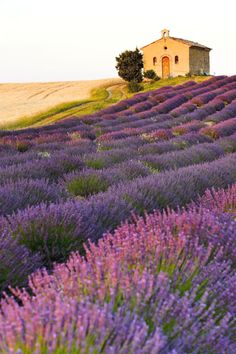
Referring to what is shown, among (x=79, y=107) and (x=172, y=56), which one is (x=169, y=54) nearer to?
(x=172, y=56)

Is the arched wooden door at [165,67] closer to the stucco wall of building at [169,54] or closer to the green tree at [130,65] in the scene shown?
the stucco wall of building at [169,54]

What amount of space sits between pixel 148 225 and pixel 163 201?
2.25m

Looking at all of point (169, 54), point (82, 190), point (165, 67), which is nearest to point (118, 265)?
point (82, 190)

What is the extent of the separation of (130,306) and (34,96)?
1638 inches

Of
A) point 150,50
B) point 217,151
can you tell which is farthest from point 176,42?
point 217,151

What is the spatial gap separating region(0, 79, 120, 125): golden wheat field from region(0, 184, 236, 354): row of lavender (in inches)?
1114

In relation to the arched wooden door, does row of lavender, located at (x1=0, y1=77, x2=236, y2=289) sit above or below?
below

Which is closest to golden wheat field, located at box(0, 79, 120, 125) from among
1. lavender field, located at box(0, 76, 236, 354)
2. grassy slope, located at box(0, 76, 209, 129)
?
grassy slope, located at box(0, 76, 209, 129)

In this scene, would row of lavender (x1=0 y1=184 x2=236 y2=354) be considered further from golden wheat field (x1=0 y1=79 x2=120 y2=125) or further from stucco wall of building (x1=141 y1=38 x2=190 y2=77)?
stucco wall of building (x1=141 y1=38 x2=190 y2=77)

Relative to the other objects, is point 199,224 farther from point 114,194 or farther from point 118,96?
point 118,96

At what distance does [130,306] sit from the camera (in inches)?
72.1

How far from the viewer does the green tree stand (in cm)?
4156

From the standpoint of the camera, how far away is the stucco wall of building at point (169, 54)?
49.6 metres

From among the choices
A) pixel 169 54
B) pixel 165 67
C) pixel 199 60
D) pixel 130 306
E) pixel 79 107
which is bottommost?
pixel 79 107
